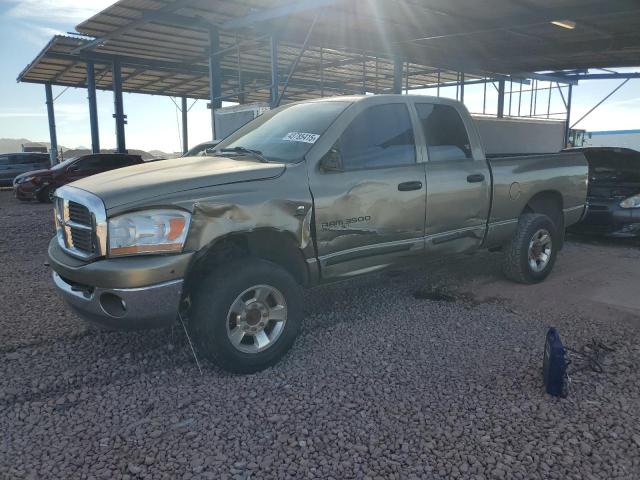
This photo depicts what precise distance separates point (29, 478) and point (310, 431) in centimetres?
142

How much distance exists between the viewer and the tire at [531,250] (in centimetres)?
552

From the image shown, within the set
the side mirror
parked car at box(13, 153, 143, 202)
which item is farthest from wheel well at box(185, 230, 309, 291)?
parked car at box(13, 153, 143, 202)

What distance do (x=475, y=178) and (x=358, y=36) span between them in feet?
34.3

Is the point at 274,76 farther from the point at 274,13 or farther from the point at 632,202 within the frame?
the point at 632,202

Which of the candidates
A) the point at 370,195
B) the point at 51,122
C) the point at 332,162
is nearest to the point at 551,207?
the point at 370,195

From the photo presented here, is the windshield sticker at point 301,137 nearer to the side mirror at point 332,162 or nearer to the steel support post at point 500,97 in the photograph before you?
the side mirror at point 332,162

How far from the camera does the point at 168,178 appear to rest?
3357 mm

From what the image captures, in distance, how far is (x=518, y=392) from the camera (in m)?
3.30

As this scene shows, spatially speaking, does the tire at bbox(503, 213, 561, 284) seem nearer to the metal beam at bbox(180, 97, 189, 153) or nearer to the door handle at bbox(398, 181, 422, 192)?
the door handle at bbox(398, 181, 422, 192)

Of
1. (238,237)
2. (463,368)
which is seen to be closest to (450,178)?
(463,368)

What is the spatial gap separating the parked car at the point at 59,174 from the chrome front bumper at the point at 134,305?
41.9 feet

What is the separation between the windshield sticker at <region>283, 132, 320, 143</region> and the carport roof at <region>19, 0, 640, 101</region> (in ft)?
20.8

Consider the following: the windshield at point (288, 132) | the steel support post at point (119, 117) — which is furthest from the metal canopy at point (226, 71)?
the windshield at point (288, 132)

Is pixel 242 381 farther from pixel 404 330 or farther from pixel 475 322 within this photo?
pixel 475 322
